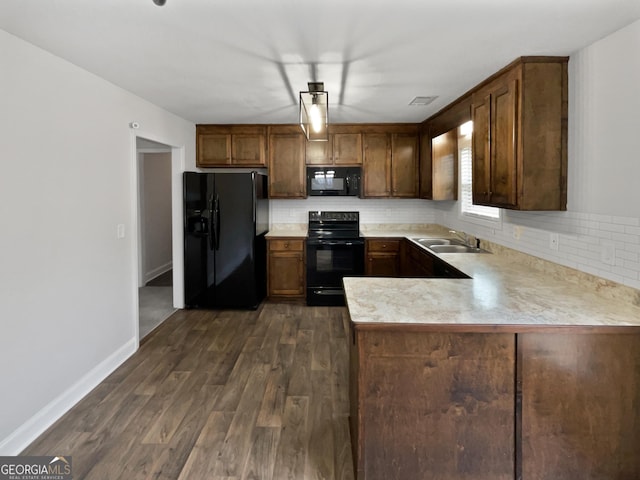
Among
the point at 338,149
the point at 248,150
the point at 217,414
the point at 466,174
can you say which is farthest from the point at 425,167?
the point at 217,414

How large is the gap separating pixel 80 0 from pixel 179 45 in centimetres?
59

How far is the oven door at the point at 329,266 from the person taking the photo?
4.84 m

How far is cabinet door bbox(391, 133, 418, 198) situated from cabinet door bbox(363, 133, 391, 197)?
0.21ft

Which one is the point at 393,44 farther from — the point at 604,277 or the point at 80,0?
the point at 604,277

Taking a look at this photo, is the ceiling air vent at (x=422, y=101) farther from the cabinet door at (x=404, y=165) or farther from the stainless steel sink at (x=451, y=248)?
the stainless steel sink at (x=451, y=248)

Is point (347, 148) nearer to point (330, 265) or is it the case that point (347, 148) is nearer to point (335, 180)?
point (335, 180)

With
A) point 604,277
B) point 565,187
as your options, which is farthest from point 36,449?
point 565,187

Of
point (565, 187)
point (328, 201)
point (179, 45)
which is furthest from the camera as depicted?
point (328, 201)

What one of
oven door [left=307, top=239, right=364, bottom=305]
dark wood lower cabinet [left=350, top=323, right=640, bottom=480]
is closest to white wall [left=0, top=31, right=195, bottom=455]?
dark wood lower cabinet [left=350, top=323, right=640, bottom=480]

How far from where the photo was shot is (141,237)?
6.29 m

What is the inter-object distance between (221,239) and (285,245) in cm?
82

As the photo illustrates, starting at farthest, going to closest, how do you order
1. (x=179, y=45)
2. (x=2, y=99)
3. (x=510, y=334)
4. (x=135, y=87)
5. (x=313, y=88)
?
(x=135, y=87)
(x=313, y=88)
(x=179, y=45)
(x=2, y=99)
(x=510, y=334)

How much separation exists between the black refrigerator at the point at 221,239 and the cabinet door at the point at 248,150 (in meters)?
0.51

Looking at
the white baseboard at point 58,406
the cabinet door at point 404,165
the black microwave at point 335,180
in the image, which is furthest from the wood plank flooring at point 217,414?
the cabinet door at point 404,165
